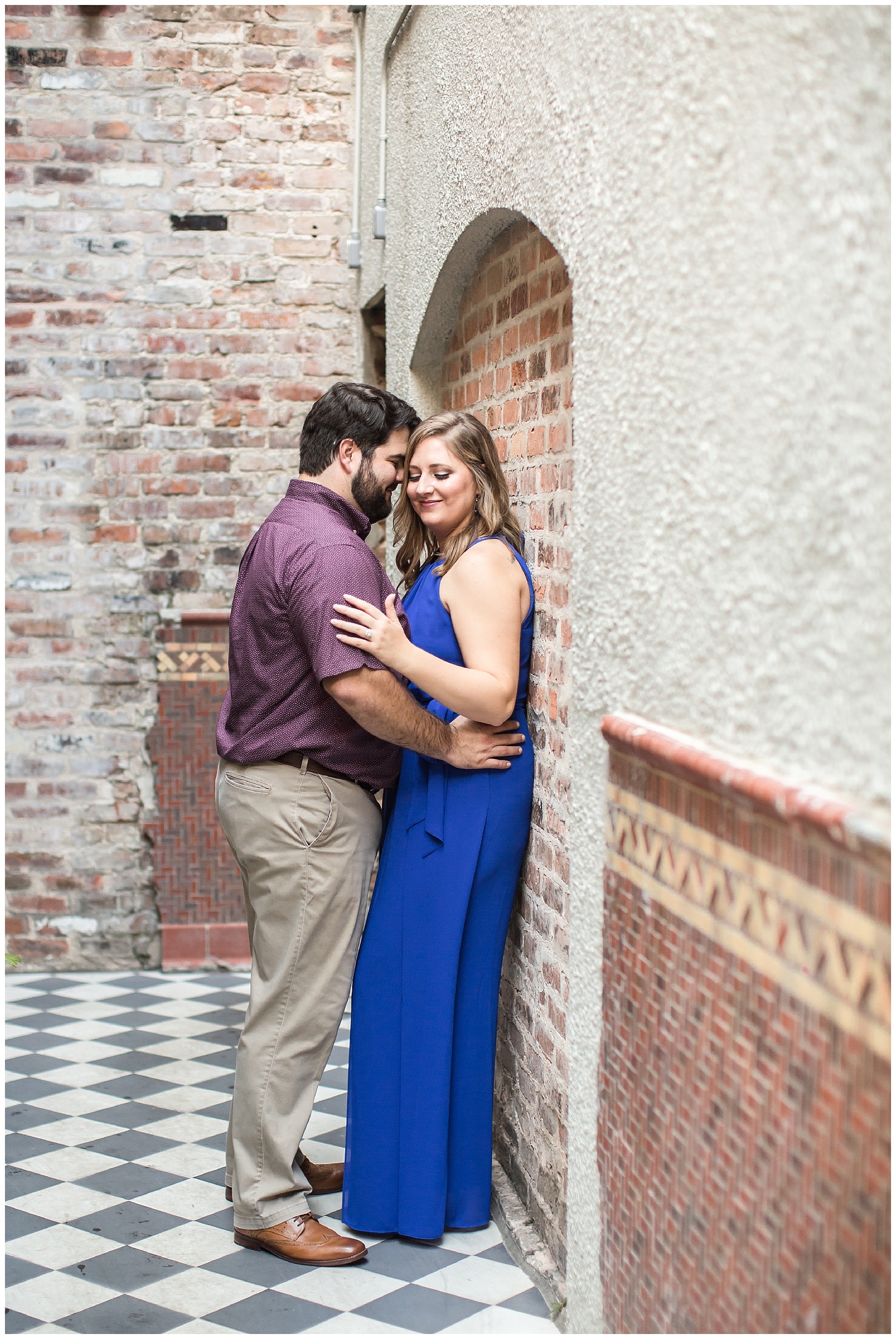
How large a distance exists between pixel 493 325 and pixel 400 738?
1270 mm

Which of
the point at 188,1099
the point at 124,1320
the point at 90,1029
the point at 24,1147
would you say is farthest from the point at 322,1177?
the point at 90,1029

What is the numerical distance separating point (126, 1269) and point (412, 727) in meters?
1.37

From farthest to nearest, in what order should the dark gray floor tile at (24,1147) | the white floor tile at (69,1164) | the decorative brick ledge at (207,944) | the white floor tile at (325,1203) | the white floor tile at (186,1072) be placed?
the decorative brick ledge at (207,944) < the white floor tile at (186,1072) < the dark gray floor tile at (24,1147) < the white floor tile at (69,1164) < the white floor tile at (325,1203)

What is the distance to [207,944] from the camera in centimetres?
486

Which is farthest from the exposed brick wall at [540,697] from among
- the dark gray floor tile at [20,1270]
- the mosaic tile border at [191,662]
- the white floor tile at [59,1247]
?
the mosaic tile border at [191,662]

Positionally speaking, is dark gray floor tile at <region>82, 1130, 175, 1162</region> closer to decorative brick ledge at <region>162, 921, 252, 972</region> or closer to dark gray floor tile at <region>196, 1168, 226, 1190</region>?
dark gray floor tile at <region>196, 1168, 226, 1190</region>

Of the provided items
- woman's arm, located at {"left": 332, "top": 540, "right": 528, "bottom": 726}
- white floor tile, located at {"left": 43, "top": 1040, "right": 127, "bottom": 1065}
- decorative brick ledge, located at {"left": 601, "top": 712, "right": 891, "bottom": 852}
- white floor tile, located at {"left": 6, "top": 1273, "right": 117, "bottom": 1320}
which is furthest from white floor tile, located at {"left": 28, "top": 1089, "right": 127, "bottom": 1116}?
decorative brick ledge, located at {"left": 601, "top": 712, "right": 891, "bottom": 852}

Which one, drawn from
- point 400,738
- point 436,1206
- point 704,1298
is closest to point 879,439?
point 704,1298

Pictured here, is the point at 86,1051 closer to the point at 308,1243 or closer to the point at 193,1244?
the point at 193,1244

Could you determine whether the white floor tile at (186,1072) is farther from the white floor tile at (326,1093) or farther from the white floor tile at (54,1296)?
the white floor tile at (54,1296)

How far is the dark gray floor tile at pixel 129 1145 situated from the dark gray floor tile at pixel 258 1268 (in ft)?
2.15

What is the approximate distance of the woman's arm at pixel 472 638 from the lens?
242 centimetres

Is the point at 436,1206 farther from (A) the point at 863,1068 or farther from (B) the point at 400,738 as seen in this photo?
(A) the point at 863,1068

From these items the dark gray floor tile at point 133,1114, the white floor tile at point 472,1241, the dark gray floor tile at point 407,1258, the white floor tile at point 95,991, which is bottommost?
the white floor tile at point 95,991
